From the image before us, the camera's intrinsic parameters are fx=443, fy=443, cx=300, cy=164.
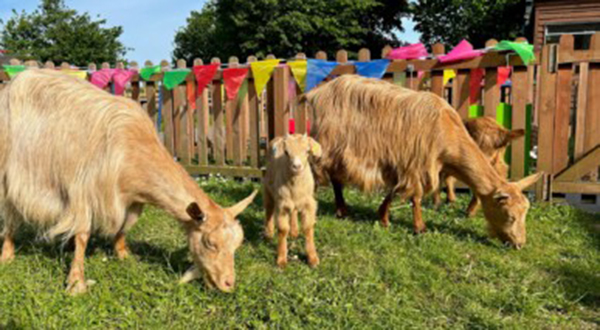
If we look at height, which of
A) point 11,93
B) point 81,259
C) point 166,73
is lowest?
point 81,259

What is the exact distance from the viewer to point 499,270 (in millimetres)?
4008

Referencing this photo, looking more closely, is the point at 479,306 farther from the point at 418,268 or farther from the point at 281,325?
the point at 281,325

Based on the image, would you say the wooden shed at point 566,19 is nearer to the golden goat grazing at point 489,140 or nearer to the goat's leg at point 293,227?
the golden goat grazing at point 489,140

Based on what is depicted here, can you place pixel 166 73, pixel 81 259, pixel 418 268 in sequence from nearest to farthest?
pixel 81 259 < pixel 418 268 < pixel 166 73

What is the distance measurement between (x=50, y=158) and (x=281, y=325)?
2.53 meters

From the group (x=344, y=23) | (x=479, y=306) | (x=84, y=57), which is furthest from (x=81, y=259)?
(x=84, y=57)

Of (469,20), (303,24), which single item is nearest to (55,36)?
(303,24)

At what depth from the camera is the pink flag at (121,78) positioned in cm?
834

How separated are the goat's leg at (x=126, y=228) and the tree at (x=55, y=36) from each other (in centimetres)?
3832

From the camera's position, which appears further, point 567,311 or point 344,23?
point 344,23

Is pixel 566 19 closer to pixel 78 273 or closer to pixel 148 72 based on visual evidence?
pixel 148 72

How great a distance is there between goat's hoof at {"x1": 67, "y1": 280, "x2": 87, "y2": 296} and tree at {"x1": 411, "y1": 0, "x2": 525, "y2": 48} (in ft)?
96.0

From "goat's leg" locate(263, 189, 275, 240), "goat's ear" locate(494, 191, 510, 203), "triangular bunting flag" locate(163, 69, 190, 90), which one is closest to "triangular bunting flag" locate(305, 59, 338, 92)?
"triangular bunting flag" locate(163, 69, 190, 90)

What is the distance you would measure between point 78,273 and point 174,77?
4.79 m
